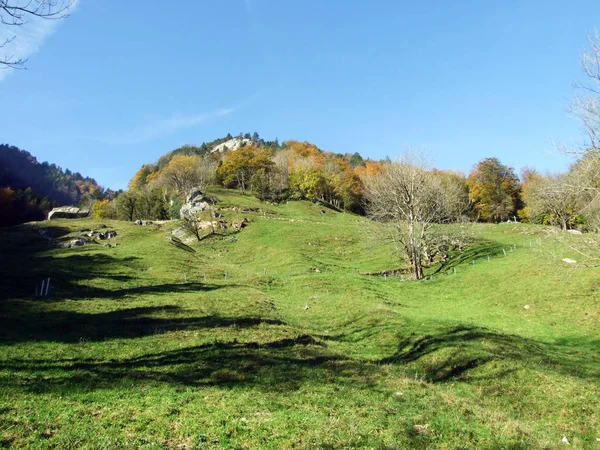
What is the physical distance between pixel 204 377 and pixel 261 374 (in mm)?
2122

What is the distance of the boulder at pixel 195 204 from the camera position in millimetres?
84562

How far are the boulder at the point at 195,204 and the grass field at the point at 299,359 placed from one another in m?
42.6

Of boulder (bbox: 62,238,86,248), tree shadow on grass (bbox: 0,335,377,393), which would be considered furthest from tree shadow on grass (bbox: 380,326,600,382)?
boulder (bbox: 62,238,86,248)

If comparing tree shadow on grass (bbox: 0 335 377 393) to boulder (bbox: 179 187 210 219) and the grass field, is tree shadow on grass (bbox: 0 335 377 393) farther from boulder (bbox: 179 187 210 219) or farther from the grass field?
boulder (bbox: 179 187 210 219)

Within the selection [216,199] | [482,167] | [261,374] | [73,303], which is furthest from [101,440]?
[482,167]

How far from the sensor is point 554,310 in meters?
27.4

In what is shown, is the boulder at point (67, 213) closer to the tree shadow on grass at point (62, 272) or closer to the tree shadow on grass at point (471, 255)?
the tree shadow on grass at point (62, 272)

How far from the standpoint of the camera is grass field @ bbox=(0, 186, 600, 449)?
31.5ft

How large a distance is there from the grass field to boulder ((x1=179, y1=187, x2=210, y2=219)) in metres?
42.6

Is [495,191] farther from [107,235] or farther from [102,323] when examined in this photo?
[102,323]

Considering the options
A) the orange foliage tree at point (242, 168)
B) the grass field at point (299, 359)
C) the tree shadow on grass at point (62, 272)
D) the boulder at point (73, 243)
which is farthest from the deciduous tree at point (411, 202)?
the orange foliage tree at point (242, 168)

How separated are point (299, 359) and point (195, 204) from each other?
2992 inches

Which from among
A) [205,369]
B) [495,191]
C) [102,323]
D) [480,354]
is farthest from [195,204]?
[495,191]

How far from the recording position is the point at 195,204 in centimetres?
8762
